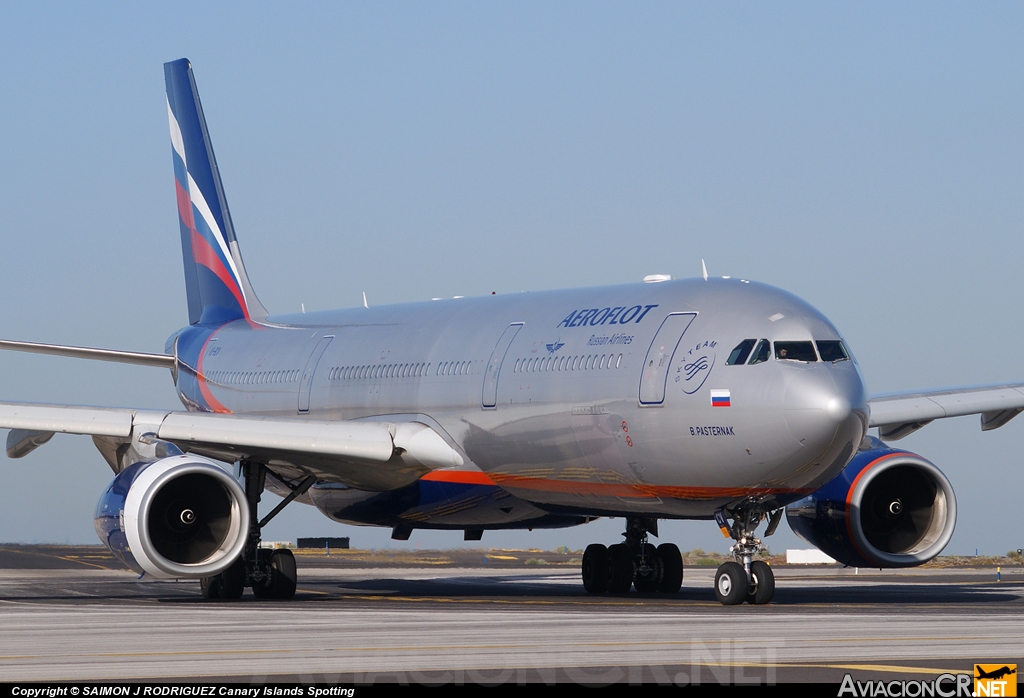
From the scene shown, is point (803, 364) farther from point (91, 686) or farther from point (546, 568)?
point (546, 568)

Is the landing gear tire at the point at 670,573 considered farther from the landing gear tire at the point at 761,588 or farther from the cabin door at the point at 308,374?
the cabin door at the point at 308,374

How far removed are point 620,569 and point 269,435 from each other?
535 cm

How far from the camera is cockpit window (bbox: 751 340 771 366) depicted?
56.5ft

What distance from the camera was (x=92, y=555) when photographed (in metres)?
41.2

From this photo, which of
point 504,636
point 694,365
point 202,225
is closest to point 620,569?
point 694,365

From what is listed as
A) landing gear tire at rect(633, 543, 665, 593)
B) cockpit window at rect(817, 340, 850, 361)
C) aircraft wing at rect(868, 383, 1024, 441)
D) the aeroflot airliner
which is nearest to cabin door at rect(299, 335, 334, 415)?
the aeroflot airliner

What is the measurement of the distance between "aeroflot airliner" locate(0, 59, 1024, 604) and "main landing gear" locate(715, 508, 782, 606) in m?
0.02

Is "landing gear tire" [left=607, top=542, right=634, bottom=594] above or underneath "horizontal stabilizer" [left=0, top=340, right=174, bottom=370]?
underneath

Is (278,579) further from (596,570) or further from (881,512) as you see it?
(881,512)

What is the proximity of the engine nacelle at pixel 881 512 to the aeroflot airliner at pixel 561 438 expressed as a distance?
0.09ft

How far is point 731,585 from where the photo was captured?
17.3 m

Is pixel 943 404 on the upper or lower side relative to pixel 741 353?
lower

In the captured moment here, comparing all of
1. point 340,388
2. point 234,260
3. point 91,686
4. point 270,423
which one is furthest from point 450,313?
point 91,686

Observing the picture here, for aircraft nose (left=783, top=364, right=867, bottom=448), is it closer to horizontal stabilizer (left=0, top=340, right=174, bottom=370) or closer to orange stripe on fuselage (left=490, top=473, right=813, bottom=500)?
orange stripe on fuselage (left=490, top=473, right=813, bottom=500)
